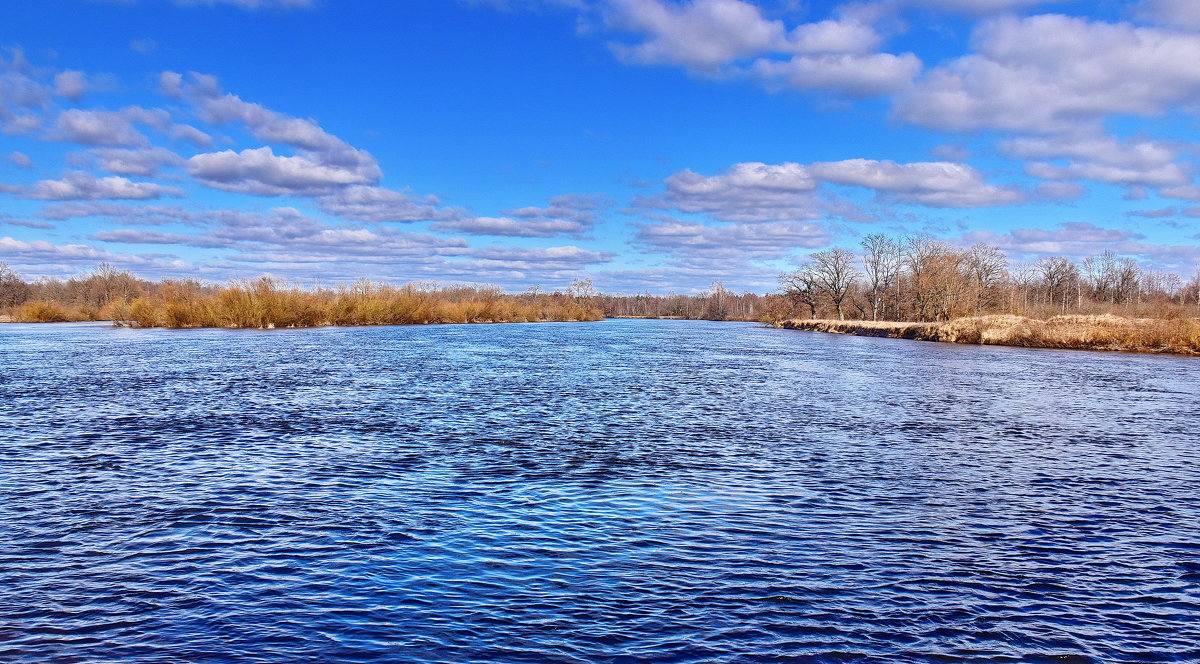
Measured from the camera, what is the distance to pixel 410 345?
51.1m

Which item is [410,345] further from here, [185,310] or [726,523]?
[726,523]

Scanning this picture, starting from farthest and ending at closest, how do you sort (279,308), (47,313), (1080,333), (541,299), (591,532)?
(541,299) → (47,313) → (279,308) → (1080,333) → (591,532)

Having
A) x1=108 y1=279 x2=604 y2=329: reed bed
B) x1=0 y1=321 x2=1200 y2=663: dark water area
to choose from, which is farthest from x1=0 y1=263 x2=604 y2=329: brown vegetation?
x1=0 y1=321 x2=1200 y2=663: dark water area

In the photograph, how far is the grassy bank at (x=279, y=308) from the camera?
234 feet

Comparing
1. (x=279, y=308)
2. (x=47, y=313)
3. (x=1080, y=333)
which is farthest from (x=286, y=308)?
(x=1080, y=333)

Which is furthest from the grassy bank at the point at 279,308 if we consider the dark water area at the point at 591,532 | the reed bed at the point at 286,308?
the dark water area at the point at 591,532

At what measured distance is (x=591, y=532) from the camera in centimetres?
944

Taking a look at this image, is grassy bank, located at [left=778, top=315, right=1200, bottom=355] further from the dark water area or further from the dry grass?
the dry grass

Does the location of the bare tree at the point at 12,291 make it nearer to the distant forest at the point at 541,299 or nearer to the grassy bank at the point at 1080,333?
the distant forest at the point at 541,299

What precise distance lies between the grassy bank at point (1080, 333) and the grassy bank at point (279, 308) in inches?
2277

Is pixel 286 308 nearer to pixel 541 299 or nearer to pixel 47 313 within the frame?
pixel 47 313

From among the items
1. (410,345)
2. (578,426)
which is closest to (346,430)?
(578,426)

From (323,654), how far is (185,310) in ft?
246

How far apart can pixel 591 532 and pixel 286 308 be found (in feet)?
232
